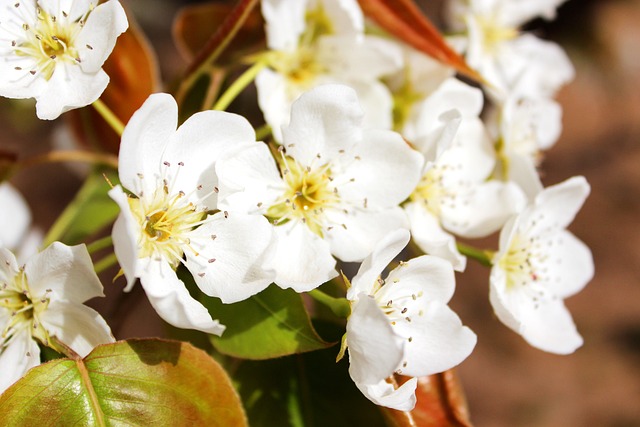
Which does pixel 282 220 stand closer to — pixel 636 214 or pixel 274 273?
pixel 274 273

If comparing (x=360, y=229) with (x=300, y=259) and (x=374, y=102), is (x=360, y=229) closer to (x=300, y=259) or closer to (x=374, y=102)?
(x=300, y=259)

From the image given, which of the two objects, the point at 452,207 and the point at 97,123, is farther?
the point at 97,123

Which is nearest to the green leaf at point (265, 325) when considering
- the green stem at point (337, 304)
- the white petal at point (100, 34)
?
the green stem at point (337, 304)

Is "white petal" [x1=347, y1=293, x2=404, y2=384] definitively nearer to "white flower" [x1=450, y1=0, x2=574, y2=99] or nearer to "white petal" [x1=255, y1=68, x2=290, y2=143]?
"white petal" [x1=255, y1=68, x2=290, y2=143]

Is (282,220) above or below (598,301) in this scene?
above

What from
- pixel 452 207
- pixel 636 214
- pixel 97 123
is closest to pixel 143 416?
pixel 452 207

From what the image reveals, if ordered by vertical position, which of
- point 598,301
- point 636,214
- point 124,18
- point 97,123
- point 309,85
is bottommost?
point 598,301

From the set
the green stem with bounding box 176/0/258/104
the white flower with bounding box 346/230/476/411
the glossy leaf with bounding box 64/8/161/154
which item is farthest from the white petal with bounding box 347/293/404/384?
the glossy leaf with bounding box 64/8/161/154
